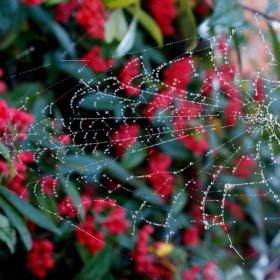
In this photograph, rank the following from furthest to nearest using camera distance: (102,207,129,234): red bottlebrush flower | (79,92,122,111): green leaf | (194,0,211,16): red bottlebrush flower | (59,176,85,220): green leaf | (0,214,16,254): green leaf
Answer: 1. (194,0,211,16): red bottlebrush flower
2. (79,92,122,111): green leaf
3. (102,207,129,234): red bottlebrush flower
4. (59,176,85,220): green leaf
5. (0,214,16,254): green leaf

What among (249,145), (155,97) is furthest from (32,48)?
(249,145)

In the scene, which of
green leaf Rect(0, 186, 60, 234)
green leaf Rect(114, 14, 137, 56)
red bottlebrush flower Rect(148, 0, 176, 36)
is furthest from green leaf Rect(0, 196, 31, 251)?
red bottlebrush flower Rect(148, 0, 176, 36)

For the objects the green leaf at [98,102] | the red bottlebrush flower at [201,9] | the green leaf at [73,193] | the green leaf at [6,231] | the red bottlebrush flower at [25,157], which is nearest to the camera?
the green leaf at [6,231]

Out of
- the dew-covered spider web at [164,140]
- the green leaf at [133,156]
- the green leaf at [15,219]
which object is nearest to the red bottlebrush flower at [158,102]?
the dew-covered spider web at [164,140]

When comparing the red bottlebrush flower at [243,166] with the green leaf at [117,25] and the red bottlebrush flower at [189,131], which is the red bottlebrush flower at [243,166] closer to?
the red bottlebrush flower at [189,131]

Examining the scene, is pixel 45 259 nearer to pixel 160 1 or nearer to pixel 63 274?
pixel 63 274

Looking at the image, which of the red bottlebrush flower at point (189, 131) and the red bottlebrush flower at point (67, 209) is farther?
the red bottlebrush flower at point (189, 131)

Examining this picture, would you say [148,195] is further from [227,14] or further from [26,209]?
[227,14]

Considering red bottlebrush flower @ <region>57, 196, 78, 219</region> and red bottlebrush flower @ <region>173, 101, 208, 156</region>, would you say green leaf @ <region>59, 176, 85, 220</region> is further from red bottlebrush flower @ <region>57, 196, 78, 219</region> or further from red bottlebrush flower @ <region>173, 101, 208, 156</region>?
red bottlebrush flower @ <region>173, 101, 208, 156</region>
